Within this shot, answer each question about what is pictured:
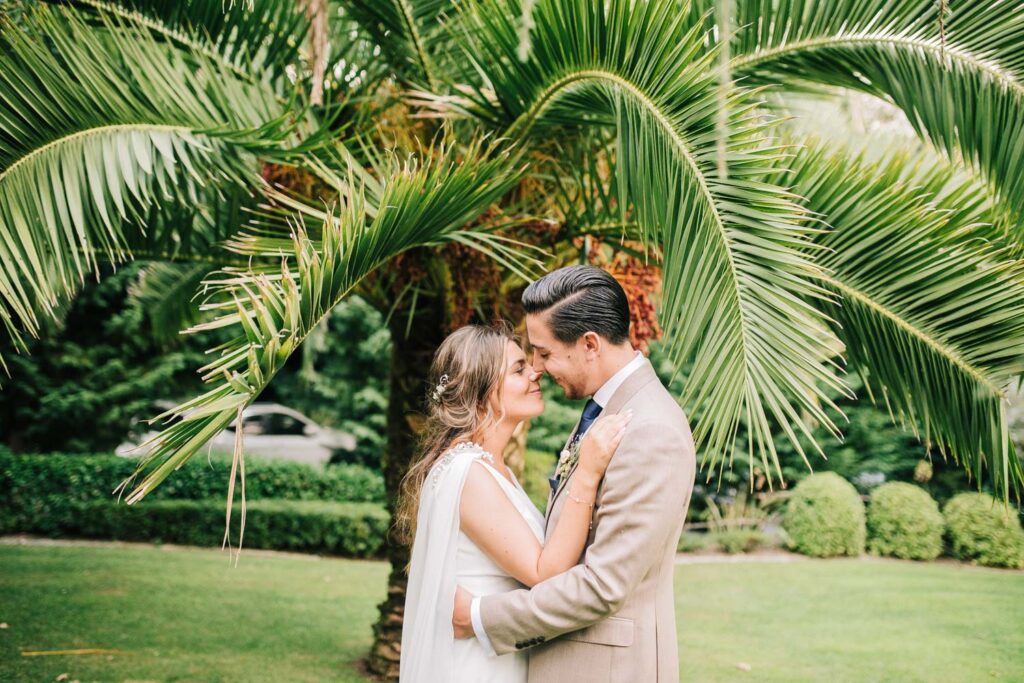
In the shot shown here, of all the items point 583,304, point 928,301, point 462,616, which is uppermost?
point 928,301

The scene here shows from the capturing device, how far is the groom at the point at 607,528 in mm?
2391

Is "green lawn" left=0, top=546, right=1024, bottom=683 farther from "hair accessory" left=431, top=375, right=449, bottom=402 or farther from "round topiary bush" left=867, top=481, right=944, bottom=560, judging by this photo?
"hair accessory" left=431, top=375, right=449, bottom=402

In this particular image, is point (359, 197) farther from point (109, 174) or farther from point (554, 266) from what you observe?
point (554, 266)

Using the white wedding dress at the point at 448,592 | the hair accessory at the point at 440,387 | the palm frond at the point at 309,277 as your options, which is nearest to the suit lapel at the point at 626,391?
the white wedding dress at the point at 448,592

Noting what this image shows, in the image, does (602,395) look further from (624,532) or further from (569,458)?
(624,532)

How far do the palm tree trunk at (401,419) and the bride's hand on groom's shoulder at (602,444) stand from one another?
2.38 meters

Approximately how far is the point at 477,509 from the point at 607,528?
1.86 feet

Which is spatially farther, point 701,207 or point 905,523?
point 905,523

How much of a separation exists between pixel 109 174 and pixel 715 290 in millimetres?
2518

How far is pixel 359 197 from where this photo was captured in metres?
2.96

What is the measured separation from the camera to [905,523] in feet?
38.8

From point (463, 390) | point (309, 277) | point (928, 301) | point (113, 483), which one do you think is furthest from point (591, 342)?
point (113, 483)

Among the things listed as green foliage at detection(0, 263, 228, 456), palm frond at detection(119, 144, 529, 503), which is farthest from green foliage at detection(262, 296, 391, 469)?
palm frond at detection(119, 144, 529, 503)

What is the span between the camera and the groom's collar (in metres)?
2.75
